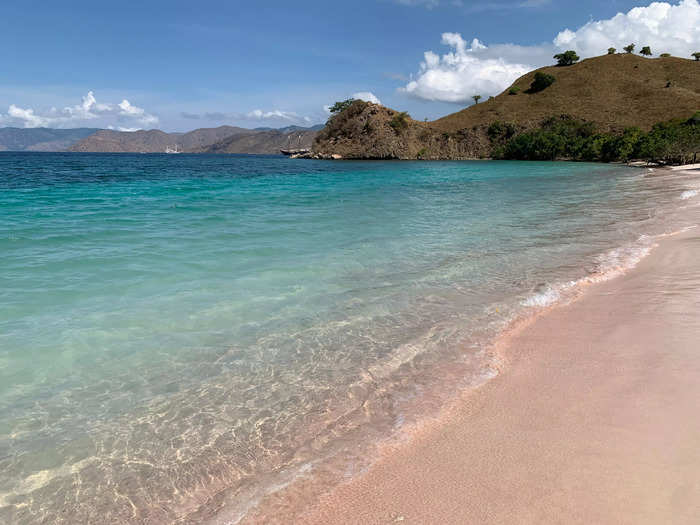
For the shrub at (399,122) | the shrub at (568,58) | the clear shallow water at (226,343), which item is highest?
the shrub at (568,58)

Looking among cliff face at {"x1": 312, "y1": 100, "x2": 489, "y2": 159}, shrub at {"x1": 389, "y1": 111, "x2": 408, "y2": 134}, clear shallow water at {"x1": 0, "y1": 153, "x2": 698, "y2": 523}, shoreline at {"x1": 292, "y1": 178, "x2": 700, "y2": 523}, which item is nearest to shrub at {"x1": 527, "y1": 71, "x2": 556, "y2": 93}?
cliff face at {"x1": 312, "y1": 100, "x2": 489, "y2": 159}

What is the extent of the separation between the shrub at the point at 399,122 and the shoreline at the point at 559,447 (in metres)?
101

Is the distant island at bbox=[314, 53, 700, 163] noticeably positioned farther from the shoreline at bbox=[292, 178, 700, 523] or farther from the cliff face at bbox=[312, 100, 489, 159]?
the shoreline at bbox=[292, 178, 700, 523]

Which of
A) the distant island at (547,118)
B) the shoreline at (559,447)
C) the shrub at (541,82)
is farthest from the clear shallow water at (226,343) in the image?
the shrub at (541,82)

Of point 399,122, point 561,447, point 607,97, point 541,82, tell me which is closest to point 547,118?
point 607,97

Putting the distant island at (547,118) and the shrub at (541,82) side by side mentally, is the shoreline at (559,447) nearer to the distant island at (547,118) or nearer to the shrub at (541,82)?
the distant island at (547,118)

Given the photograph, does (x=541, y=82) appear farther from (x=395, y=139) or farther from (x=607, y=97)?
(x=395, y=139)

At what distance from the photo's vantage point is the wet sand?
2.52 meters

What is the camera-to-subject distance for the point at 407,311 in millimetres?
6246

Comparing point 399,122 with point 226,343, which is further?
point 399,122

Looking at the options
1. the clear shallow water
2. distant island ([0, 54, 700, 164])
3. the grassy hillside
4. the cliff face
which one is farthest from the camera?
the cliff face

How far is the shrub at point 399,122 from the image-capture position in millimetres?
99938

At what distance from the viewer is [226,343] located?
5316 mm

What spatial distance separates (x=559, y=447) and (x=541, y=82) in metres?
127
